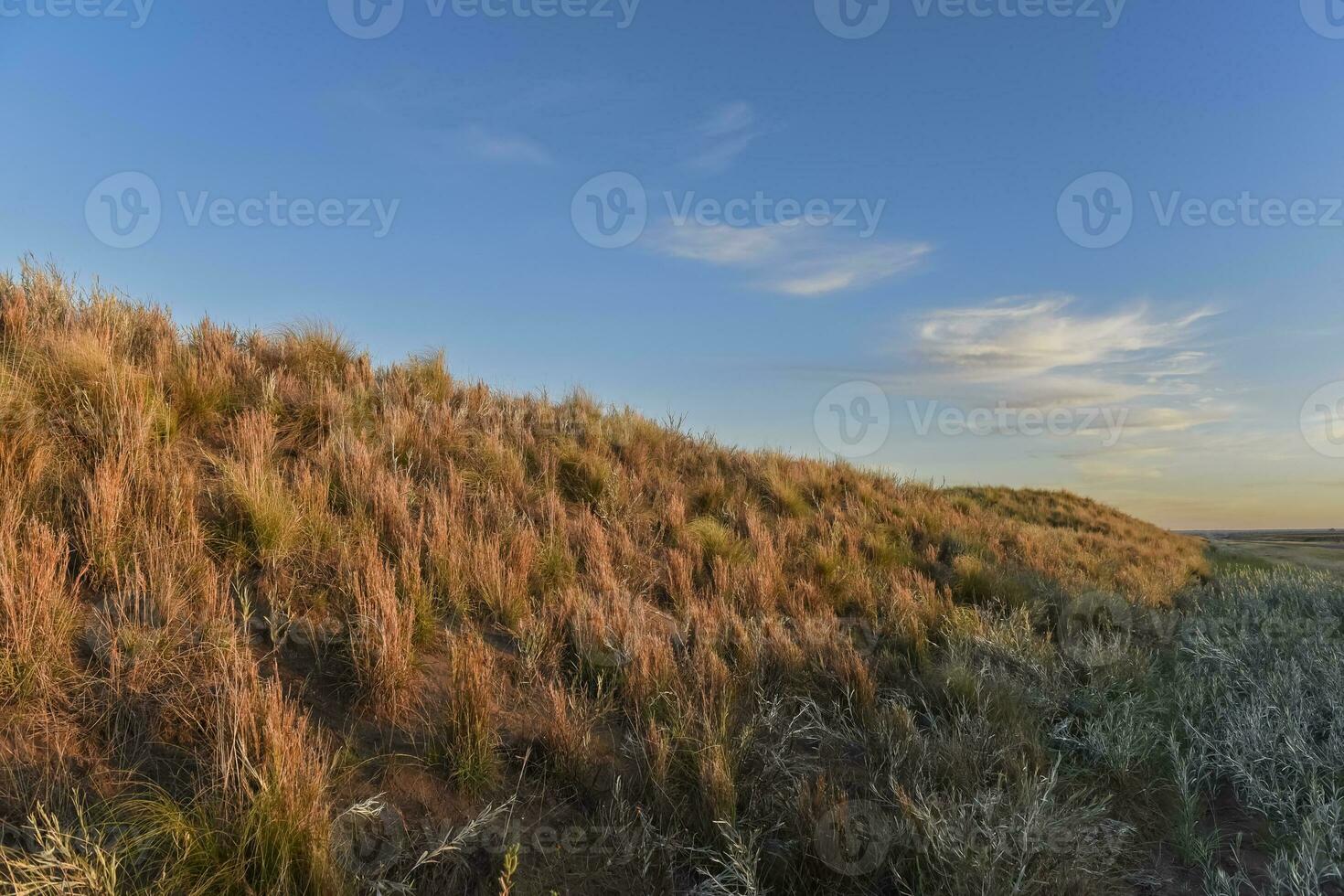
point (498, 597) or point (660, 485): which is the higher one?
point (660, 485)

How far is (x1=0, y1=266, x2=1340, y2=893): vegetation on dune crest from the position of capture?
9.86 ft

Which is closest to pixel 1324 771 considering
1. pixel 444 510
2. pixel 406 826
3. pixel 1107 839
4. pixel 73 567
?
pixel 1107 839

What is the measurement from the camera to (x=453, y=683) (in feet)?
12.8

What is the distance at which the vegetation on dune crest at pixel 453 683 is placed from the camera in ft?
9.86

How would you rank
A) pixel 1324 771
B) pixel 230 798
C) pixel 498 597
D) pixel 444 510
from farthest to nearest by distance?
pixel 444 510 < pixel 498 597 < pixel 1324 771 < pixel 230 798

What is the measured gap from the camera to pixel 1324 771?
4.44 metres

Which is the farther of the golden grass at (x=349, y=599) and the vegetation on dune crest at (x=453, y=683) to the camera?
the golden grass at (x=349, y=599)

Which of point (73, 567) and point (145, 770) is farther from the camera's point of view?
point (73, 567)

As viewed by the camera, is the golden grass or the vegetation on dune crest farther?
the golden grass

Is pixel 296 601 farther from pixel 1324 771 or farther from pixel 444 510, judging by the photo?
pixel 1324 771

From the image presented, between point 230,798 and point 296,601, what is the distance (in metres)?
1.94

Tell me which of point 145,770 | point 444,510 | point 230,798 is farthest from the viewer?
point 444,510

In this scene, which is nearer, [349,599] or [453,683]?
[453,683]

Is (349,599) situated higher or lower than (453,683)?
higher
